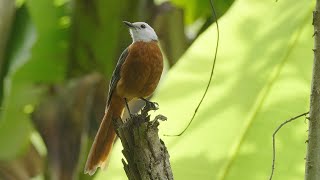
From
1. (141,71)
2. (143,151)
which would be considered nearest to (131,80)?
(141,71)

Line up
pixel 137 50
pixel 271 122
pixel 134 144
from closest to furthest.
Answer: pixel 134 144 → pixel 137 50 → pixel 271 122

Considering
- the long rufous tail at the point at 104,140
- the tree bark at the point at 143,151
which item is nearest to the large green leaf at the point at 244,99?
the long rufous tail at the point at 104,140

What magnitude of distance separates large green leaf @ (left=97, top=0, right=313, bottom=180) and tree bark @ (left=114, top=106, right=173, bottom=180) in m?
0.36

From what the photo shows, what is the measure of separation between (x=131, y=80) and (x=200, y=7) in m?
0.85

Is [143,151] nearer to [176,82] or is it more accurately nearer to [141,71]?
[141,71]

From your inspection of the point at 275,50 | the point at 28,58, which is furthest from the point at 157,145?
the point at 28,58

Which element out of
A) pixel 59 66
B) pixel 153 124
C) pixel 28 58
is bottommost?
pixel 59 66

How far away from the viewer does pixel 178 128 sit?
4.14 ft

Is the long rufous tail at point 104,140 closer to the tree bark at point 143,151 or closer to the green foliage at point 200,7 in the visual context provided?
the tree bark at point 143,151

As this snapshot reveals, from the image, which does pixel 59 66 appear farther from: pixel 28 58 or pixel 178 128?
pixel 178 128

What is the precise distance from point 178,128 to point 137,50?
26cm

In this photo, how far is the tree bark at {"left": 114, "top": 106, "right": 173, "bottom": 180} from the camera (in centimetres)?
86

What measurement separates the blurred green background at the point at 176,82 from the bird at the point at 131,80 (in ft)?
0.51

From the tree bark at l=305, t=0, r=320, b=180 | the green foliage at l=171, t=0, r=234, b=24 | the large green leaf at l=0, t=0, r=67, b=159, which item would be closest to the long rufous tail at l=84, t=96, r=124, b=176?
the tree bark at l=305, t=0, r=320, b=180
